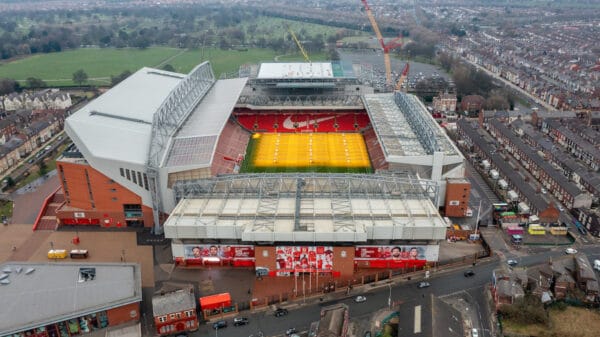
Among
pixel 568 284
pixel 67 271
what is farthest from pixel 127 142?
pixel 568 284

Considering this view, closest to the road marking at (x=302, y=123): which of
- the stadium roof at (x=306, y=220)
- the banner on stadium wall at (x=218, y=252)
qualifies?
the stadium roof at (x=306, y=220)

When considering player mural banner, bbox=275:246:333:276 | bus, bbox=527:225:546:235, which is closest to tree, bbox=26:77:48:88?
player mural banner, bbox=275:246:333:276

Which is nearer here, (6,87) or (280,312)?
(280,312)

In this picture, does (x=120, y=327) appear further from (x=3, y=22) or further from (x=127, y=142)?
(x=3, y=22)

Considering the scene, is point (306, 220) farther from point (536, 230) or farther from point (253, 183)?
point (536, 230)

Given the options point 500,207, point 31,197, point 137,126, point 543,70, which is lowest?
point 31,197

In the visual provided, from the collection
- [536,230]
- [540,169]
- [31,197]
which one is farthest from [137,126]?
[540,169]

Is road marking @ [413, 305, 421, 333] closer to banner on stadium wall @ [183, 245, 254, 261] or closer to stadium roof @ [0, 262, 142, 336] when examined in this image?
banner on stadium wall @ [183, 245, 254, 261]
